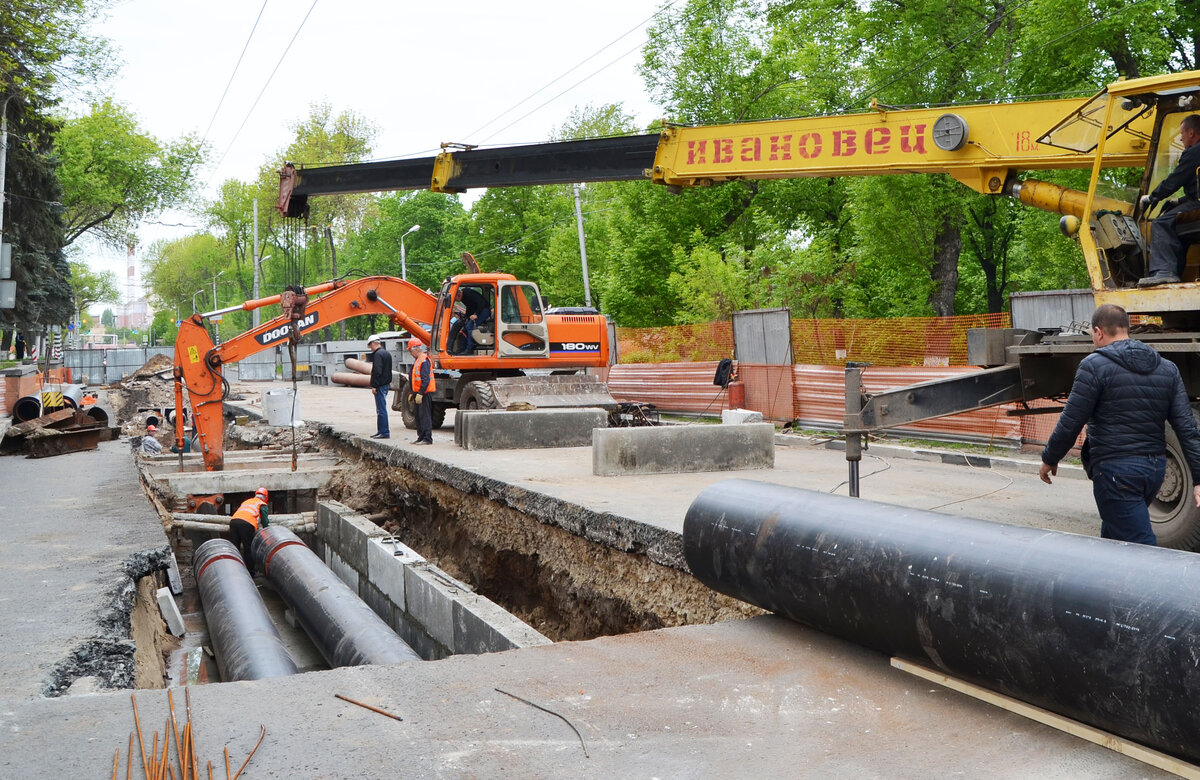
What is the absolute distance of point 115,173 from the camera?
46.2 metres

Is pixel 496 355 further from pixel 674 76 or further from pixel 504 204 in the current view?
pixel 504 204

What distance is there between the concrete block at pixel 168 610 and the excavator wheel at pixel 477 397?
24.7 feet

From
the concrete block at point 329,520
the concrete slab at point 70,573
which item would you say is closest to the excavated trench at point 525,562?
the concrete slab at point 70,573

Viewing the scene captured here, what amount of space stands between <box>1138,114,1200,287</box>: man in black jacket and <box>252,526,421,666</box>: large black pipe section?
6255 mm

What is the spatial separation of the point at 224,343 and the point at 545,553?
285 inches

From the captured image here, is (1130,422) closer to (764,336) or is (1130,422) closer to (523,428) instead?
(523,428)

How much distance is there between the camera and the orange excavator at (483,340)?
15484 millimetres

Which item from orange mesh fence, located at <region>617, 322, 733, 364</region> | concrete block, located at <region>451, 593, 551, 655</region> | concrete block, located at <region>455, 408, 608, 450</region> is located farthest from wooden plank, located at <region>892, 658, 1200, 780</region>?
orange mesh fence, located at <region>617, 322, 733, 364</region>

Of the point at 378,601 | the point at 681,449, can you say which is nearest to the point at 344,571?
the point at 378,601

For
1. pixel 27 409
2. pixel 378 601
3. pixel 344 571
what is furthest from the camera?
pixel 27 409

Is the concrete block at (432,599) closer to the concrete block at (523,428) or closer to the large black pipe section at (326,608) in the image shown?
the large black pipe section at (326,608)

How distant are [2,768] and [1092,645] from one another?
3.77 meters

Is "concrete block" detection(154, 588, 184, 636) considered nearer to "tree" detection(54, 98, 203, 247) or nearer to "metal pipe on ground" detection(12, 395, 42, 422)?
"metal pipe on ground" detection(12, 395, 42, 422)

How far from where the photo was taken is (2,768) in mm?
3225
